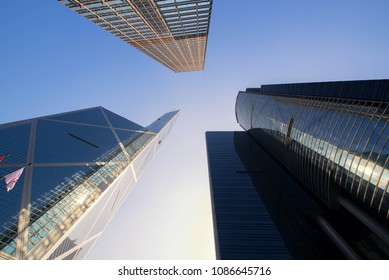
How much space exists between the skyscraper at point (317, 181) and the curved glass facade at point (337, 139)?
0.53 feet

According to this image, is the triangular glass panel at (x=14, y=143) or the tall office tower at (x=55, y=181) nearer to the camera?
the tall office tower at (x=55, y=181)

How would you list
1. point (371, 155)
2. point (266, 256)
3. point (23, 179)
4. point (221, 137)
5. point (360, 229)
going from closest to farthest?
point (371, 155) < point (23, 179) < point (360, 229) < point (266, 256) < point (221, 137)

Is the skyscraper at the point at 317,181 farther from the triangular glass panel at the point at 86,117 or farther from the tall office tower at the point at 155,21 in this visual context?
the triangular glass panel at the point at 86,117

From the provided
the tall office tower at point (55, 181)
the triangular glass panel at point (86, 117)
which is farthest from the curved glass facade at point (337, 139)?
the triangular glass panel at point (86, 117)

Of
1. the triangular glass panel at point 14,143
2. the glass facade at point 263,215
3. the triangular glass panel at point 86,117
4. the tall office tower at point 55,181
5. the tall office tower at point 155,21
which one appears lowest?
the glass facade at point 263,215

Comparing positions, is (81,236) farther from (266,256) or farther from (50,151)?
(266,256)

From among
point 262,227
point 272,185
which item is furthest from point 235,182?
point 262,227

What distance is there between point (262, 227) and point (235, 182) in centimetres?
2616

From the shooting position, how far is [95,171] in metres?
64.6

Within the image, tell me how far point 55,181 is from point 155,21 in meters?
51.5

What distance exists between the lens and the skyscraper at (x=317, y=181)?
40.8 metres

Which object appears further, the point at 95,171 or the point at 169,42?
the point at 169,42

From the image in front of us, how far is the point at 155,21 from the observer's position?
233ft

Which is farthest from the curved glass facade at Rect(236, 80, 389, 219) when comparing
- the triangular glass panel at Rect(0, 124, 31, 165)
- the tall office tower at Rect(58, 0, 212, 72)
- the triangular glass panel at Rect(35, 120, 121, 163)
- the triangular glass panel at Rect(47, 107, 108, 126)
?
the triangular glass panel at Rect(47, 107, 108, 126)
